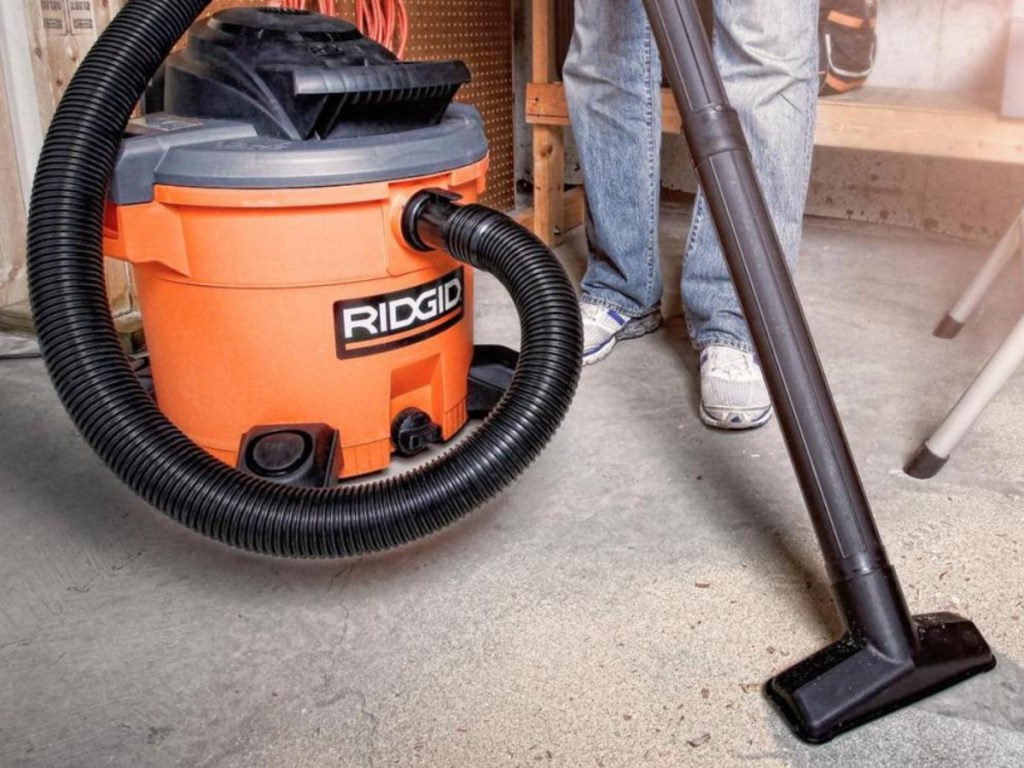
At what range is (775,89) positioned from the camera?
1.12 m

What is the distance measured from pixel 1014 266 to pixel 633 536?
46.7 inches

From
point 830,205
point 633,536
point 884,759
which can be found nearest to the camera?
point 884,759

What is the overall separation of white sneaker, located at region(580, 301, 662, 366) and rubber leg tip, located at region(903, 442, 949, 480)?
18.3 inches

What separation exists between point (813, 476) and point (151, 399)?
1.82 feet

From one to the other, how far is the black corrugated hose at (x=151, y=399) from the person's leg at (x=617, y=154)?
20.8 inches

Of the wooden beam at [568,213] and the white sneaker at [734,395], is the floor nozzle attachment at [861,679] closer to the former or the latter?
the white sneaker at [734,395]

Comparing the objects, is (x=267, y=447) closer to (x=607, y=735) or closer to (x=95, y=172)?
(x=95, y=172)

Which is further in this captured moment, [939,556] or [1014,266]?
[1014,266]

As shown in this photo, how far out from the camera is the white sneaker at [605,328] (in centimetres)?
137

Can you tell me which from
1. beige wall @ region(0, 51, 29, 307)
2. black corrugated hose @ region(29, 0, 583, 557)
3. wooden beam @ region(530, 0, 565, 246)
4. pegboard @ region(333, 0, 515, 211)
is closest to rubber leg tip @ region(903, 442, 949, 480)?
black corrugated hose @ region(29, 0, 583, 557)

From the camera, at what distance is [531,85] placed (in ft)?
6.03

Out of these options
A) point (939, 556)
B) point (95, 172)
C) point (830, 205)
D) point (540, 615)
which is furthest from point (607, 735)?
point (830, 205)

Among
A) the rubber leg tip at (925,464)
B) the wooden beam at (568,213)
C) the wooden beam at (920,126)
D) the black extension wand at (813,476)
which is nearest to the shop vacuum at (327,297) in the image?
the black extension wand at (813,476)

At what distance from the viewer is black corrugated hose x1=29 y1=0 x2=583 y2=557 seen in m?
0.77
